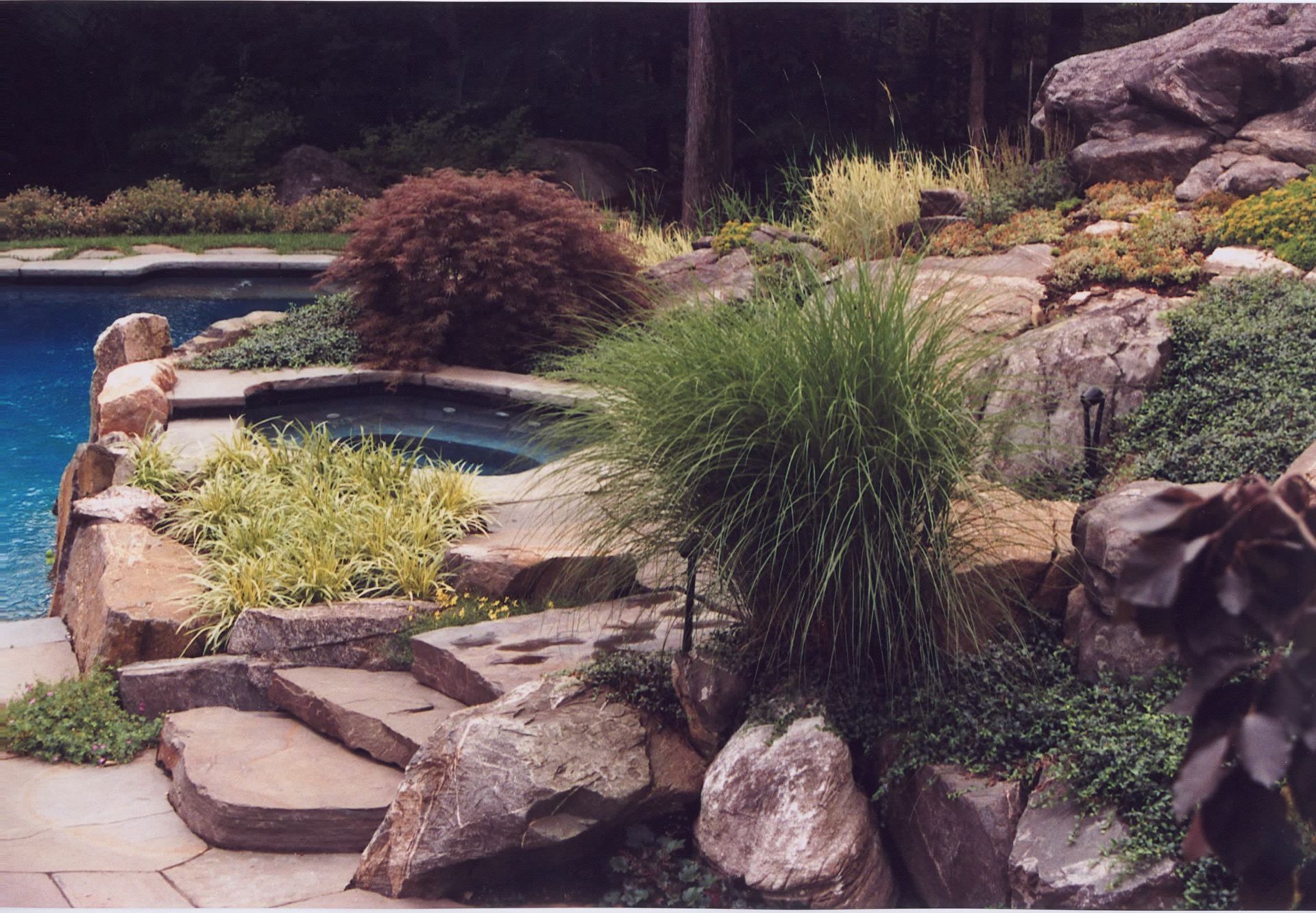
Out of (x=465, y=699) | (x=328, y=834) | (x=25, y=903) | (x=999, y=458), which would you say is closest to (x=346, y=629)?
(x=465, y=699)

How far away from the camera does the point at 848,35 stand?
673 centimetres

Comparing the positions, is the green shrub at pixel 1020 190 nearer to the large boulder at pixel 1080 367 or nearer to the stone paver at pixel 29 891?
the large boulder at pixel 1080 367

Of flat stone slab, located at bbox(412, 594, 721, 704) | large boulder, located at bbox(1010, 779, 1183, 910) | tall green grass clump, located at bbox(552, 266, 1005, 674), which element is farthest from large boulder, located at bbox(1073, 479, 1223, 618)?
flat stone slab, located at bbox(412, 594, 721, 704)

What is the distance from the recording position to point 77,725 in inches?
158

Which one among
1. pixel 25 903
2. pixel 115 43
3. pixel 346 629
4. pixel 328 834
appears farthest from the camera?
pixel 115 43

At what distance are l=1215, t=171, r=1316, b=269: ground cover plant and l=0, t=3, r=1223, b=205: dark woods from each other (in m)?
1.76

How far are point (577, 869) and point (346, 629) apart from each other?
166 cm

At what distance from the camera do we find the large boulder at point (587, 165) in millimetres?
10727

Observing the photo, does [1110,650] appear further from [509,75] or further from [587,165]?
[587,165]

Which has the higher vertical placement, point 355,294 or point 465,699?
point 355,294

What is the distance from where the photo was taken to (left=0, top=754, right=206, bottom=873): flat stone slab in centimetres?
300

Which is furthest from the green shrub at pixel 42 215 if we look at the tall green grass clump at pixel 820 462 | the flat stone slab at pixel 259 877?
the tall green grass clump at pixel 820 462

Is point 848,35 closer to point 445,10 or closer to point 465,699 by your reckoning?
point 445,10

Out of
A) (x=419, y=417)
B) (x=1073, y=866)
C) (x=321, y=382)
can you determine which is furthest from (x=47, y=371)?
(x=1073, y=866)
